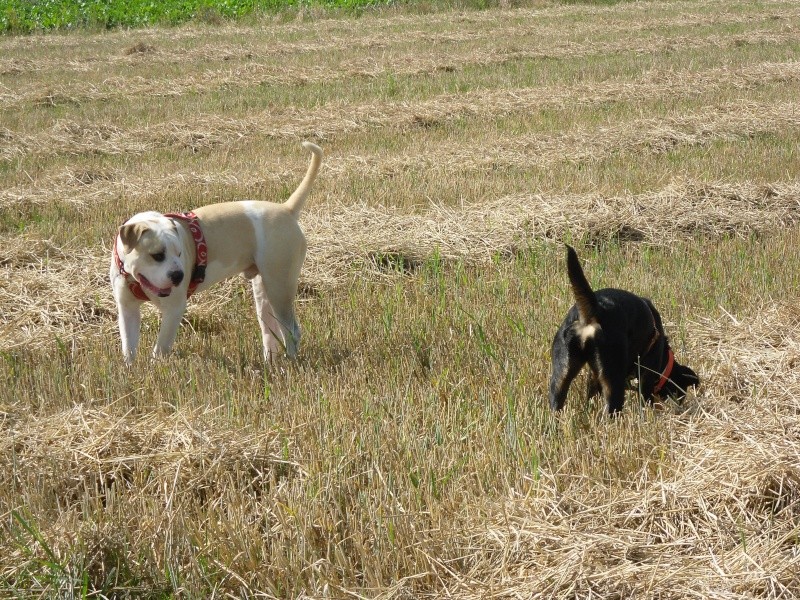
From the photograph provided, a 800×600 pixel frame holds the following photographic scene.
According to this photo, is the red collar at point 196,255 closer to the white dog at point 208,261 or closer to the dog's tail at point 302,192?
the white dog at point 208,261

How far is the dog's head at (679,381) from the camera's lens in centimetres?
426

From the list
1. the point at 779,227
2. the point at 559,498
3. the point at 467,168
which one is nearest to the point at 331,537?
the point at 559,498

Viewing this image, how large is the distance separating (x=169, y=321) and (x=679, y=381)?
8.91ft

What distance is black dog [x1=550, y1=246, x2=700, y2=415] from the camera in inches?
151

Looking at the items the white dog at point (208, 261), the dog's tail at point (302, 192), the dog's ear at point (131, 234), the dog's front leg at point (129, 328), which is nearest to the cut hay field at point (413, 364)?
the dog's front leg at point (129, 328)

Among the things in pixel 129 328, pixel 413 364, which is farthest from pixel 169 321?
pixel 413 364

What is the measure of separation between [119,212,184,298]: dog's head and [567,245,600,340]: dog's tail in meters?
2.17

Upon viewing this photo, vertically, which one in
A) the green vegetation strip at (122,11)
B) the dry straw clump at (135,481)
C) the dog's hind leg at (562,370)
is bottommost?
the dry straw clump at (135,481)

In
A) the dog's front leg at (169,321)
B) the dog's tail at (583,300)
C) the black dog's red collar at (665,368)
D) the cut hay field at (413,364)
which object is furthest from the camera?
the dog's front leg at (169,321)

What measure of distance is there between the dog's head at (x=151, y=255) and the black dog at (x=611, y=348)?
2.08 metres

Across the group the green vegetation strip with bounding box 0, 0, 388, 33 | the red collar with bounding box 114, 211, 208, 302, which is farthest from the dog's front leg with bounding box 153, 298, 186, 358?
the green vegetation strip with bounding box 0, 0, 388, 33

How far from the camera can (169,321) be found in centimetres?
514

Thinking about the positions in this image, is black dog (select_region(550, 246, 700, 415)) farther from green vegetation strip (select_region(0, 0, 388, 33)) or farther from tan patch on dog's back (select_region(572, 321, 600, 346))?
green vegetation strip (select_region(0, 0, 388, 33))

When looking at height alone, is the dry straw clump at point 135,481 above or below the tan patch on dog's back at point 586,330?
below
